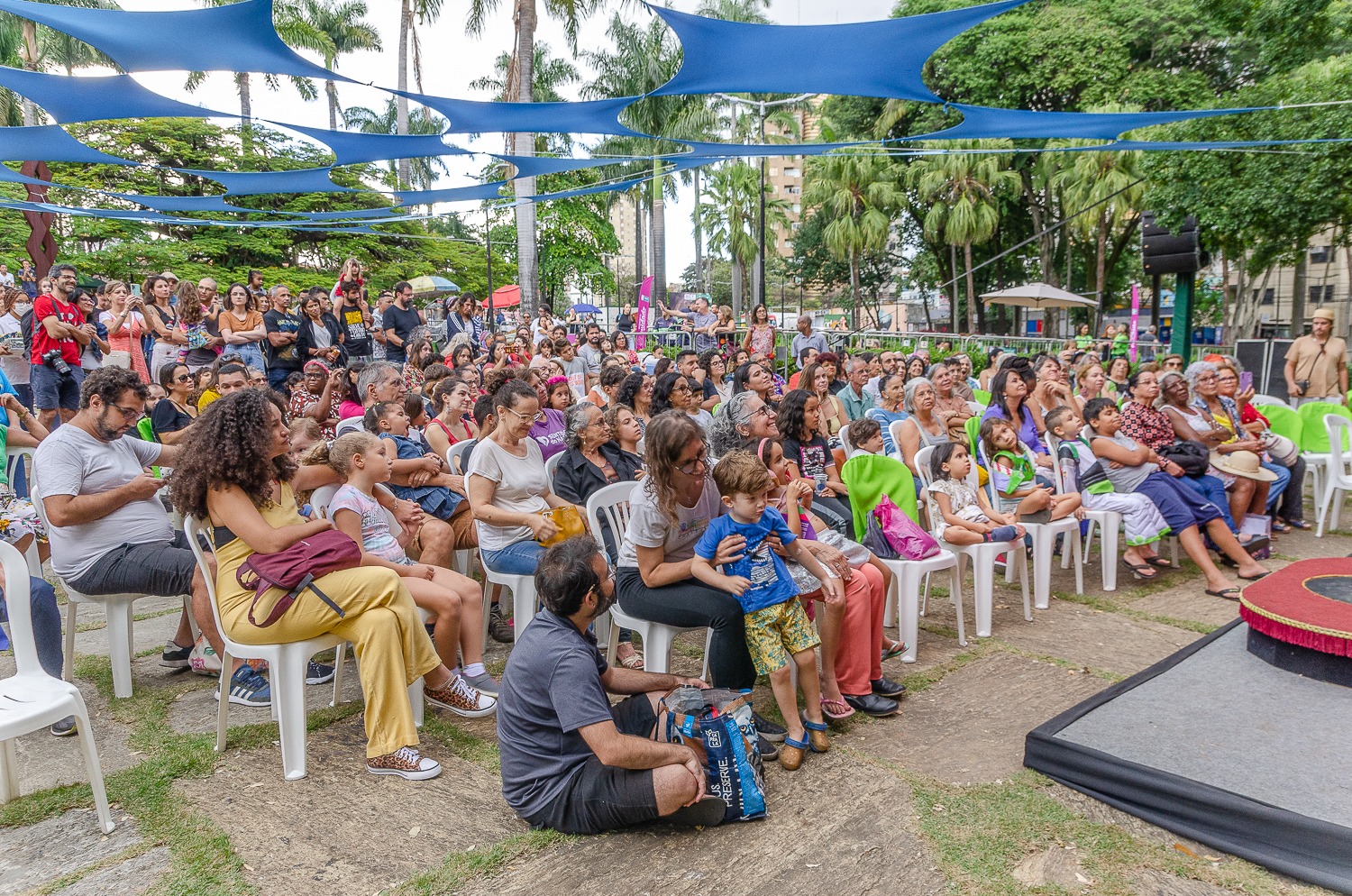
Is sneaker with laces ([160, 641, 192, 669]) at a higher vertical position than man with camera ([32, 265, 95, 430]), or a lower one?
lower

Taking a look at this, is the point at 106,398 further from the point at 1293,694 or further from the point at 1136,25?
the point at 1136,25

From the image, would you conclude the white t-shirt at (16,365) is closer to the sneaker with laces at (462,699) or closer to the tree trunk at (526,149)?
the sneaker with laces at (462,699)

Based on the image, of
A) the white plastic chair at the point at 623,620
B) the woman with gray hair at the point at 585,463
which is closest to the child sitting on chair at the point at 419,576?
the white plastic chair at the point at 623,620

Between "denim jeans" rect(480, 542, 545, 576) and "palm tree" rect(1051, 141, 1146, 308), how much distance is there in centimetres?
2124

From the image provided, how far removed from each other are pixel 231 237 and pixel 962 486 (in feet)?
71.6

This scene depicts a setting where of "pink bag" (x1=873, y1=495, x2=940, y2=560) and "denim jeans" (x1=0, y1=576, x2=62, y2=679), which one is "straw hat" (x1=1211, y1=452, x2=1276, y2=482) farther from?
"denim jeans" (x1=0, y1=576, x2=62, y2=679)

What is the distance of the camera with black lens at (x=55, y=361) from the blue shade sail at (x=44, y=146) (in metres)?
1.59

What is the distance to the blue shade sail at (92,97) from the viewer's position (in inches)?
205

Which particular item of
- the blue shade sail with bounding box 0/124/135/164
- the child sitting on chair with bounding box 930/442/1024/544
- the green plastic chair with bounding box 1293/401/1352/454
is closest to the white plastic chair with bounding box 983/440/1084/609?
the child sitting on chair with bounding box 930/442/1024/544

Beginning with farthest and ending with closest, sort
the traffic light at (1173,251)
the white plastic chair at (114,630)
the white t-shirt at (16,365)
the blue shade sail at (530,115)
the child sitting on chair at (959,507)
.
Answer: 1. the traffic light at (1173,251)
2. the white t-shirt at (16,365)
3. the blue shade sail at (530,115)
4. the child sitting on chair at (959,507)
5. the white plastic chair at (114,630)

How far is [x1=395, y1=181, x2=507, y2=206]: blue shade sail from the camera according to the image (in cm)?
→ 859

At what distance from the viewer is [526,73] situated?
16234 millimetres

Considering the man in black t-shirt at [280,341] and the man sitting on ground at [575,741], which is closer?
the man sitting on ground at [575,741]

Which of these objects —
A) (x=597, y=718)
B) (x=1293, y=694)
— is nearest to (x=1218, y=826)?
(x=1293, y=694)
